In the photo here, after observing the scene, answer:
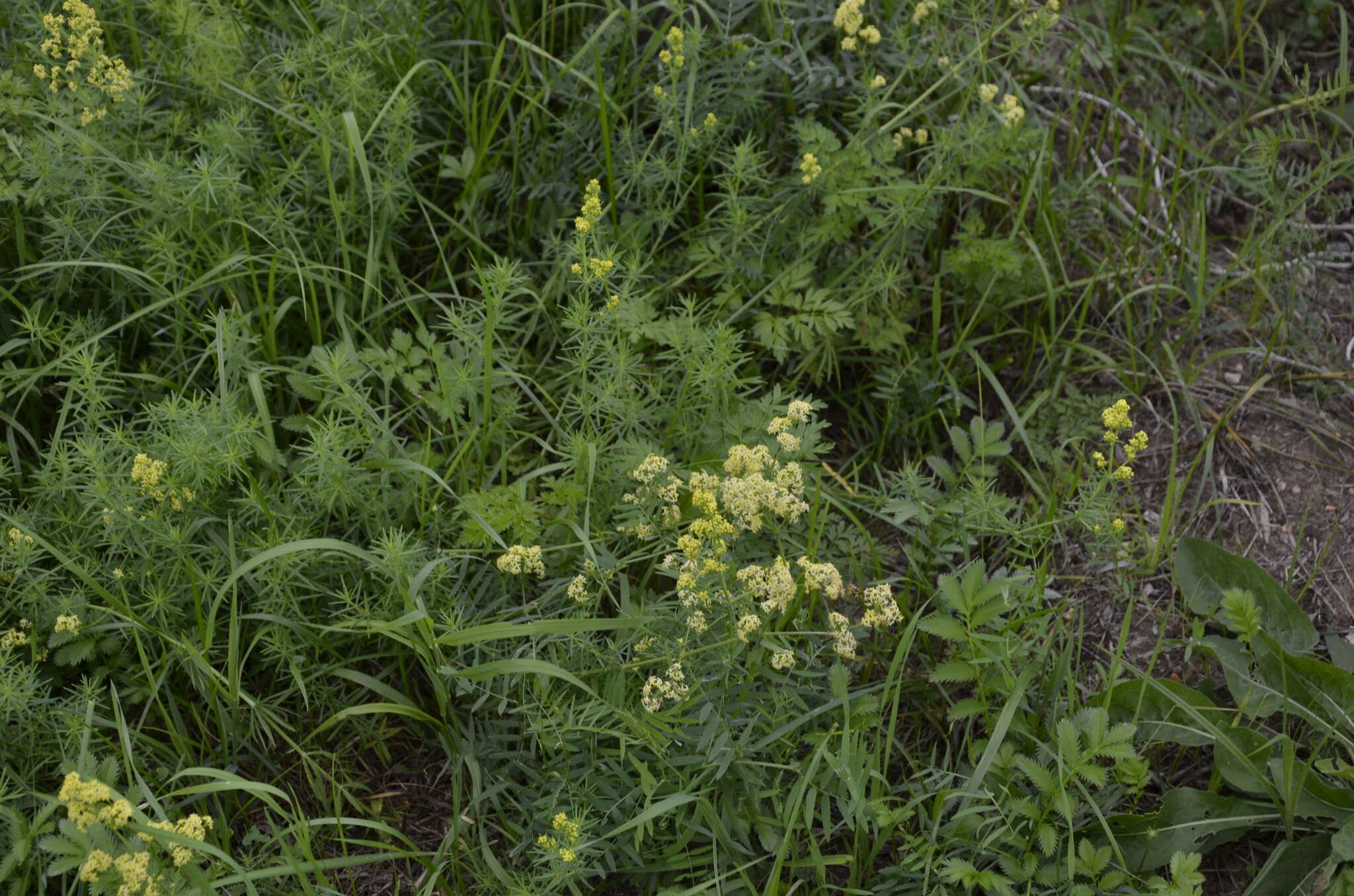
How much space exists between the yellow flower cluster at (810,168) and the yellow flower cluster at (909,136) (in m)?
0.25

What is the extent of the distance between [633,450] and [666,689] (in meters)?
0.72

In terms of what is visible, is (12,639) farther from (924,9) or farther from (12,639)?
(924,9)

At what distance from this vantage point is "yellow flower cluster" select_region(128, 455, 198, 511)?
2.28 meters

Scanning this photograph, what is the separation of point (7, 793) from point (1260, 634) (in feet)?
9.05

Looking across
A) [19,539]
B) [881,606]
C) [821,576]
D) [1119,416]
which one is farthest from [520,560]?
[1119,416]

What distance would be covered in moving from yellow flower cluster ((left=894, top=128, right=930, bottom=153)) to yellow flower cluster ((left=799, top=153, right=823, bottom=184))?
9.8 inches

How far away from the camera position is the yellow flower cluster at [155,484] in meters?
2.28

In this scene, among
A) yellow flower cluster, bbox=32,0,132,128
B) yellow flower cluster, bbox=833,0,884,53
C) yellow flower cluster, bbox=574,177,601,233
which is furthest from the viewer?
yellow flower cluster, bbox=833,0,884,53

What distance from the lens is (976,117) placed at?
10.3 feet

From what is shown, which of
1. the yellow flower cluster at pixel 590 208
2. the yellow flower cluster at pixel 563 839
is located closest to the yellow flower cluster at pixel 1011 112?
the yellow flower cluster at pixel 590 208

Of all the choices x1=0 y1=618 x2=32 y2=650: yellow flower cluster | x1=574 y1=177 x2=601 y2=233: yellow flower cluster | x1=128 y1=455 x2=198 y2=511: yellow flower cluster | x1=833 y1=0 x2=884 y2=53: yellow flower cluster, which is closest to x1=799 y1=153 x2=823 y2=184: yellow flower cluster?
x1=833 y1=0 x2=884 y2=53: yellow flower cluster

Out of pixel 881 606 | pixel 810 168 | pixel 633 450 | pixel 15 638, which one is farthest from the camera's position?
pixel 810 168

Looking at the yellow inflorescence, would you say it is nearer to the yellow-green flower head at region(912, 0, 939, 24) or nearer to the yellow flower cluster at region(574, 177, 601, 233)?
the yellow flower cluster at region(574, 177, 601, 233)

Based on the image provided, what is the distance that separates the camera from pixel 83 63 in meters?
2.89
